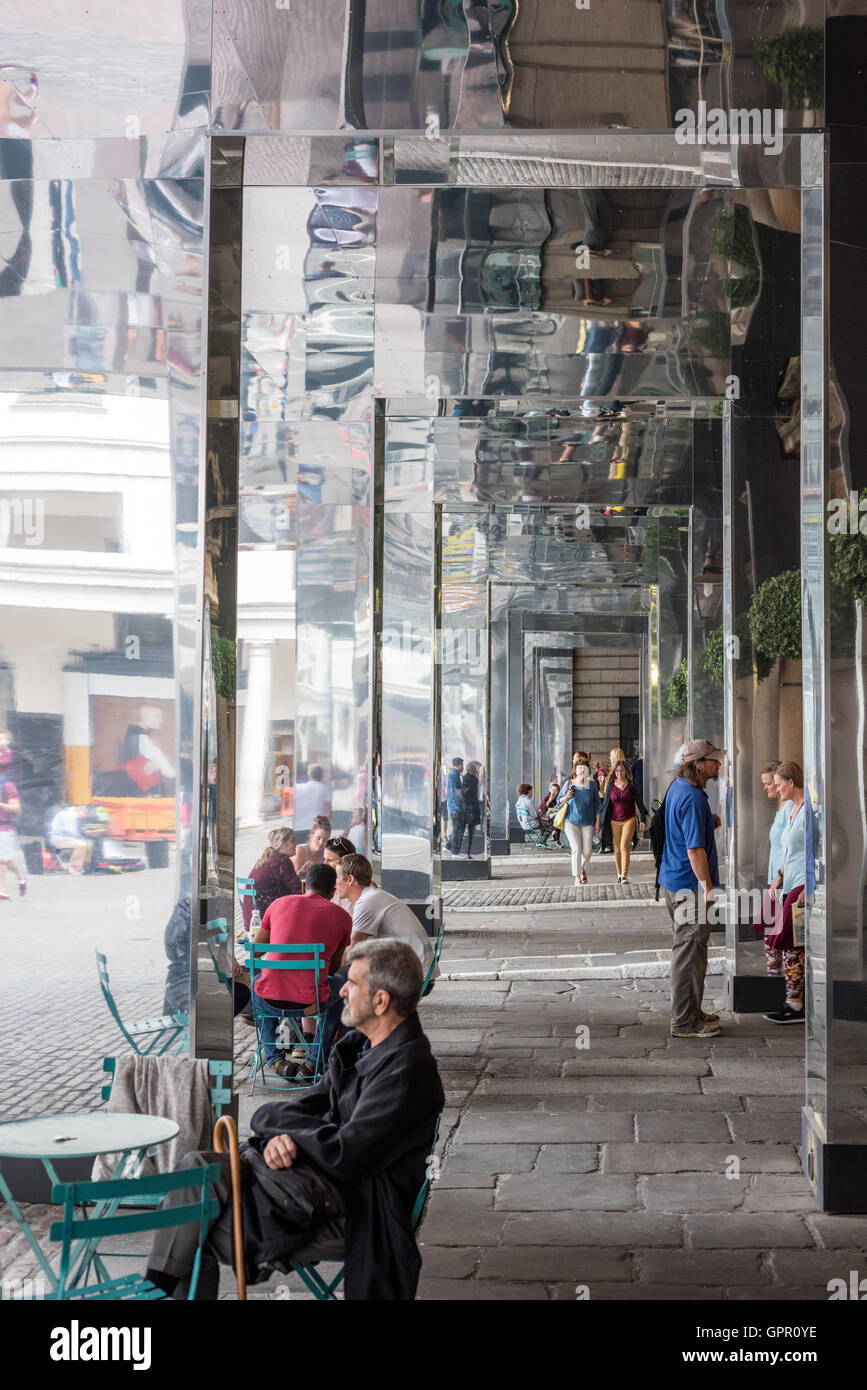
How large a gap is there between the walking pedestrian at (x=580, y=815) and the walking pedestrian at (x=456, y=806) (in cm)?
230

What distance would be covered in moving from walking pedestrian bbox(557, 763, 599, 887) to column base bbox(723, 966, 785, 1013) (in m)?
7.23

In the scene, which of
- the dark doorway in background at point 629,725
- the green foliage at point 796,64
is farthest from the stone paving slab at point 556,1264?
the dark doorway in background at point 629,725

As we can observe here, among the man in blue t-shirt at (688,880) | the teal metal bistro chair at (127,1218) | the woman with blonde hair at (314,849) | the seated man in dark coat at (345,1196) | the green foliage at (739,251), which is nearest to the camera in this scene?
the teal metal bistro chair at (127,1218)

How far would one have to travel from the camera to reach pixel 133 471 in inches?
210

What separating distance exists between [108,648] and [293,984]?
6.63 ft

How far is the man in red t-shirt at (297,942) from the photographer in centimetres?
650

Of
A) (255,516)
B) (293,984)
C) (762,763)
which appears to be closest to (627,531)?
(255,516)

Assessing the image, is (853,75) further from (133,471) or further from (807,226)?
(133,471)

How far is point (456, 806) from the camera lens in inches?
744

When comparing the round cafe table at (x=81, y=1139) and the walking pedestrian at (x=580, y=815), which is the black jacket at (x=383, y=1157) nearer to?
the round cafe table at (x=81, y=1139)

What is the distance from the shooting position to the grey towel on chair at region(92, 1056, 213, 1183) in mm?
4121

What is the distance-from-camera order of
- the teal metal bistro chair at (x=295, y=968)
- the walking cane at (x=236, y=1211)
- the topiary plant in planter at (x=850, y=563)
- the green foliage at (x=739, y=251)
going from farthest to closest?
the green foliage at (x=739, y=251)
the teal metal bistro chair at (x=295, y=968)
the topiary plant in planter at (x=850, y=563)
the walking cane at (x=236, y=1211)

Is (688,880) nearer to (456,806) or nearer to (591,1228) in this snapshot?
(591,1228)
